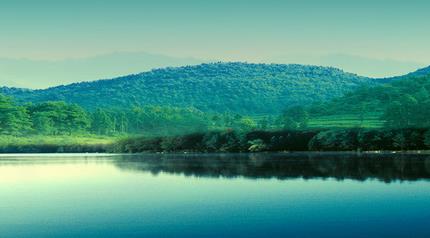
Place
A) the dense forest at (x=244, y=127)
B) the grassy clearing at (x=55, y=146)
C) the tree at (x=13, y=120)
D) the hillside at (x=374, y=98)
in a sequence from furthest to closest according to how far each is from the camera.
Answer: the tree at (x=13, y=120) → the hillside at (x=374, y=98) → the grassy clearing at (x=55, y=146) → the dense forest at (x=244, y=127)

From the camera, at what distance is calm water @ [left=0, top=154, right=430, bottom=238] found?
1059 inches

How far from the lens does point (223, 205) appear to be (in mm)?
35000

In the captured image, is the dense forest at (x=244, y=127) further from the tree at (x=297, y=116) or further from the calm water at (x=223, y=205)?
the calm water at (x=223, y=205)

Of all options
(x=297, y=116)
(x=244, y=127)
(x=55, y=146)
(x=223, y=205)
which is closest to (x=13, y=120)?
(x=55, y=146)

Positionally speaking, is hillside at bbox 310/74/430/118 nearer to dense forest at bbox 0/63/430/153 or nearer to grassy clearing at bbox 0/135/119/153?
dense forest at bbox 0/63/430/153

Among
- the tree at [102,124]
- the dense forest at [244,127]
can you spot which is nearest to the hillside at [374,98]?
the dense forest at [244,127]

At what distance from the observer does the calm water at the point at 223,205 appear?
26.9m

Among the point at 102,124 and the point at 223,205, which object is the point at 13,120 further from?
the point at 223,205

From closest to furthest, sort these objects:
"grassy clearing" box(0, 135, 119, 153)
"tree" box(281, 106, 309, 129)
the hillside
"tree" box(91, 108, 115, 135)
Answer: "tree" box(281, 106, 309, 129) < "grassy clearing" box(0, 135, 119, 153) < the hillside < "tree" box(91, 108, 115, 135)

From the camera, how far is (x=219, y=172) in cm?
6006

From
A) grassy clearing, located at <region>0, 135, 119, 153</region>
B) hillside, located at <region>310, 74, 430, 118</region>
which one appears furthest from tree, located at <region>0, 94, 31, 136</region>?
hillside, located at <region>310, 74, 430, 118</region>

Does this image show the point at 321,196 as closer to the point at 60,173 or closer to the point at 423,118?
the point at 60,173

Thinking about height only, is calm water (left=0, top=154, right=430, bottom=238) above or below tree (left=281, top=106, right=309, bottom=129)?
below

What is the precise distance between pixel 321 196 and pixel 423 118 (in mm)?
86138
